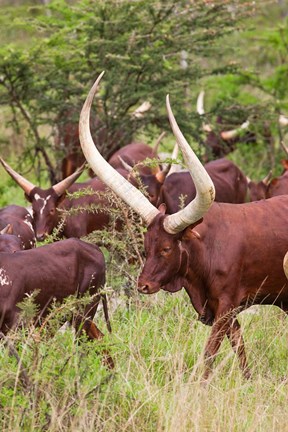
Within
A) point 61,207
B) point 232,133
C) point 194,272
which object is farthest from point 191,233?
point 232,133

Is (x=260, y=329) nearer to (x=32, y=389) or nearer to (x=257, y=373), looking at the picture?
(x=257, y=373)

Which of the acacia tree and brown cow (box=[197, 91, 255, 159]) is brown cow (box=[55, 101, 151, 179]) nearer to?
the acacia tree

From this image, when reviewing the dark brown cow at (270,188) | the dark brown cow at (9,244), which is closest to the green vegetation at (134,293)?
the dark brown cow at (9,244)

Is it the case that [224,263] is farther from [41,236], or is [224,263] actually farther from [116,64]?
[116,64]

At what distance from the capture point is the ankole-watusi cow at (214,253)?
748 centimetres

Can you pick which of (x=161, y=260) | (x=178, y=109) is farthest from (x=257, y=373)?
(x=178, y=109)

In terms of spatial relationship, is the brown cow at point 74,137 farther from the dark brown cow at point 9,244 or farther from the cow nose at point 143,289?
the cow nose at point 143,289

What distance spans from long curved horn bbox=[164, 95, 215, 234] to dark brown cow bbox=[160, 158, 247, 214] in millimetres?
5490

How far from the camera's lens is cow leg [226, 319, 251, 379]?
757 centimetres

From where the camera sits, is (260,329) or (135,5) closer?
(260,329)

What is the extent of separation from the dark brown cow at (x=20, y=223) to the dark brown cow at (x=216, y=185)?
2.04 metres

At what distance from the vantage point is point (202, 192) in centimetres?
725

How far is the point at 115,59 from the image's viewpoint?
1434 centimetres

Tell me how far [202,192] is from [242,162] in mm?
11549
